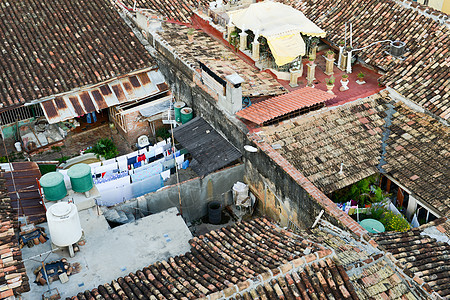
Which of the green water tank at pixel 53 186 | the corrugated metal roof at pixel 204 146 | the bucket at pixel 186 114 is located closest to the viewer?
the green water tank at pixel 53 186

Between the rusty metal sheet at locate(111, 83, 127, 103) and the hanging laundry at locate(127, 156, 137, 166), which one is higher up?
the rusty metal sheet at locate(111, 83, 127, 103)

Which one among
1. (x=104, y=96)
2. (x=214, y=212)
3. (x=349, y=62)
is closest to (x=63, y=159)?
(x=104, y=96)

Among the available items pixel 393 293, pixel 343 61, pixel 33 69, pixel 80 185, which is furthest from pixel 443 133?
pixel 33 69

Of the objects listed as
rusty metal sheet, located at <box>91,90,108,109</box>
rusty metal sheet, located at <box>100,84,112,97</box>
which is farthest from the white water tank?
rusty metal sheet, located at <box>100,84,112,97</box>

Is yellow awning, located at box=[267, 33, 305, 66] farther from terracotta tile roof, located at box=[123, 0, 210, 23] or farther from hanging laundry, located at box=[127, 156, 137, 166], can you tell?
hanging laundry, located at box=[127, 156, 137, 166]

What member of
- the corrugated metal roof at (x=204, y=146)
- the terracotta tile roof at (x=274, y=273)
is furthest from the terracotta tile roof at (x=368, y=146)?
the terracotta tile roof at (x=274, y=273)

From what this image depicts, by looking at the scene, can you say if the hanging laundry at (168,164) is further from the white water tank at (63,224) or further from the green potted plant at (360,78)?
the green potted plant at (360,78)
